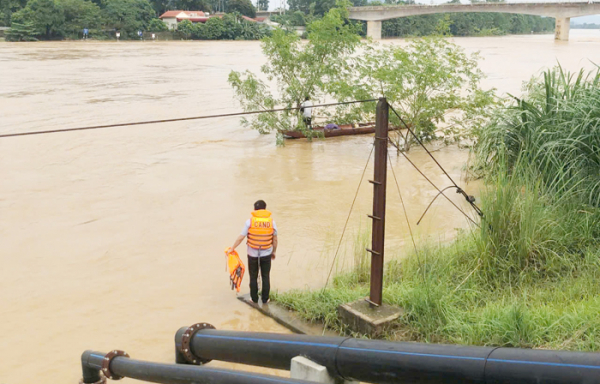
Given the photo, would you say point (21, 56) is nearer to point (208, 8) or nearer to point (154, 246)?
point (154, 246)

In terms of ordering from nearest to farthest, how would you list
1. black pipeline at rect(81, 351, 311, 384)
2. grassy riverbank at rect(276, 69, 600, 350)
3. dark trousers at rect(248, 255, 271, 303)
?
black pipeline at rect(81, 351, 311, 384), grassy riverbank at rect(276, 69, 600, 350), dark trousers at rect(248, 255, 271, 303)

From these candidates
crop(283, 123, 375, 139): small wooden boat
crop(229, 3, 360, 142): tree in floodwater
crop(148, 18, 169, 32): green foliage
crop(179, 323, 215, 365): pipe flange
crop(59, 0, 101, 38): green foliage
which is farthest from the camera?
crop(148, 18, 169, 32): green foliage

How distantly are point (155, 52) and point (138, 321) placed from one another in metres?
58.0

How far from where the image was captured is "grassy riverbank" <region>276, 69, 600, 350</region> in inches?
249

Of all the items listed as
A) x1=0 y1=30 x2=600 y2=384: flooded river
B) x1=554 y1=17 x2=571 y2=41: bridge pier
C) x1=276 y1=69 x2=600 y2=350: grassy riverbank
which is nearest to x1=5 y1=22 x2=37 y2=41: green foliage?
x1=0 y1=30 x2=600 y2=384: flooded river

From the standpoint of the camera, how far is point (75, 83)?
119 feet

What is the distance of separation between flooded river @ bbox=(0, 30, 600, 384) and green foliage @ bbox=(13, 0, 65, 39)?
4741cm

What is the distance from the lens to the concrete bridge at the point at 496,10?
205ft

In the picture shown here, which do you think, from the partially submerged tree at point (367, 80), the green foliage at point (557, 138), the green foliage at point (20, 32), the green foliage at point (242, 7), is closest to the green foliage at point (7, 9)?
the green foliage at point (20, 32)

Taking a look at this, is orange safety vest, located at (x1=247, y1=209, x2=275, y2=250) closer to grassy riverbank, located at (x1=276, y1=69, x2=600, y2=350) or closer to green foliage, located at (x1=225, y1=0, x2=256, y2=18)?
grassy riverbank, located at (x1=276, y1=69, x2=600, y2=350)

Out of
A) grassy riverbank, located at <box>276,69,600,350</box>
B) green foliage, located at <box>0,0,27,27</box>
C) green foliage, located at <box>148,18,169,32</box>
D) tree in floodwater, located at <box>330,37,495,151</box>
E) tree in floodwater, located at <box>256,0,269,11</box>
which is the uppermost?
tree in floodwater, located at <box>256,0,269,11</box>

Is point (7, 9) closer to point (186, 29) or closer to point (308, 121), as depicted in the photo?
point (186, 29)

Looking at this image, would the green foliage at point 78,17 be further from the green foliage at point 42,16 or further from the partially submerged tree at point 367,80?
the partially submerged tree at point 367,80

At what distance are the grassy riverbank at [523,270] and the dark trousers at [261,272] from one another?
0.28 meters
